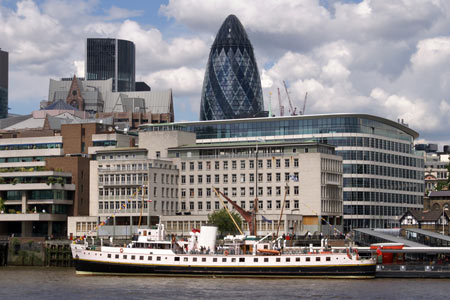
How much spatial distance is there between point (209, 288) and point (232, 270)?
43.6ft

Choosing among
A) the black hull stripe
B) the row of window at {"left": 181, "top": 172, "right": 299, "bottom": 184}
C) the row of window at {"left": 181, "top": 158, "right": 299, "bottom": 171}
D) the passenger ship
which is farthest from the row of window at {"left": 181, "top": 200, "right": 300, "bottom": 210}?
the black hull stripe

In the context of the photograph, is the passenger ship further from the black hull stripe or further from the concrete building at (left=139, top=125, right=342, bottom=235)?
the concrete building at (left=139, top=125, right=342, bottom=235)

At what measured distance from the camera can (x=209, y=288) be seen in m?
104

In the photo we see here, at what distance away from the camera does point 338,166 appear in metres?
179

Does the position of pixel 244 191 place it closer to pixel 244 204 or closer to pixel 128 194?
pixel 244 204

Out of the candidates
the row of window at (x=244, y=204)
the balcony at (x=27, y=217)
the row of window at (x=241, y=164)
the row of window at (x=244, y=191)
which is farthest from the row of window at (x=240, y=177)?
the balcony at (x=27, y=217)

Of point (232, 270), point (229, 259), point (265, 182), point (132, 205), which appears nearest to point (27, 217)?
point (132, 205)

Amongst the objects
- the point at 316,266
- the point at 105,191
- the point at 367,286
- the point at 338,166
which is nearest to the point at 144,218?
the point at 105,191

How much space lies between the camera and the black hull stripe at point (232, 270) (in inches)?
4508

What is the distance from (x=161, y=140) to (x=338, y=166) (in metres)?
36.6

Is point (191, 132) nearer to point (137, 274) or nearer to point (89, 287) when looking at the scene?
point (137, 274)

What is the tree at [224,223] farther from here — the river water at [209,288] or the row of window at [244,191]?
the river water at [209,288]

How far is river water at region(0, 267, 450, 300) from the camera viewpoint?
316 feet

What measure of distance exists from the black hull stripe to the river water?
4.34ft
